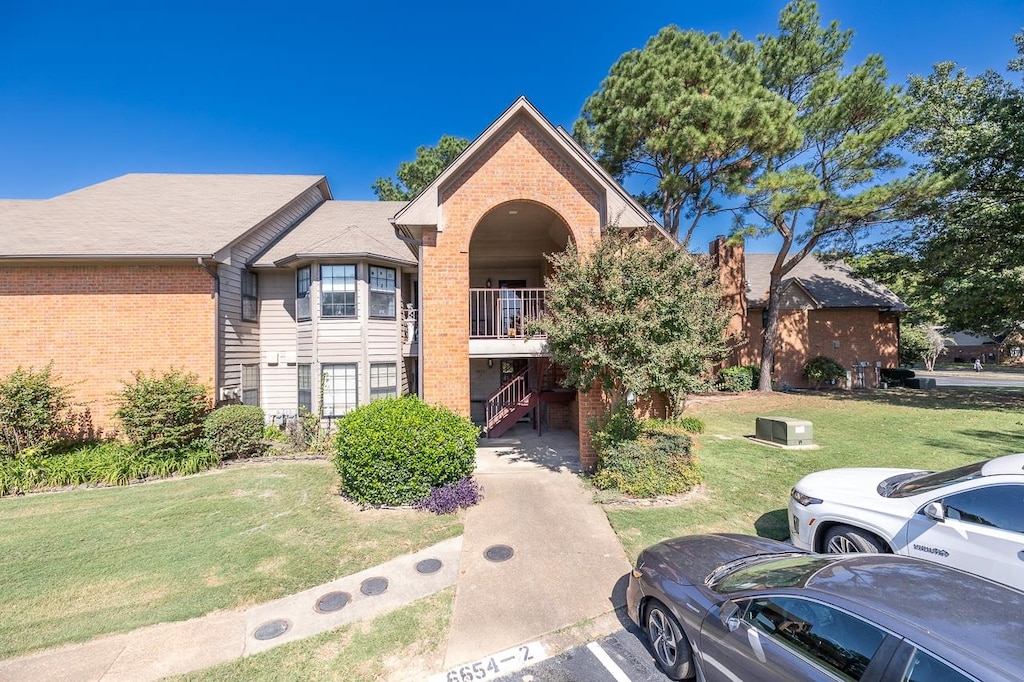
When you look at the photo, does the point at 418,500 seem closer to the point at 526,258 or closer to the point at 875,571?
the point at 875,571

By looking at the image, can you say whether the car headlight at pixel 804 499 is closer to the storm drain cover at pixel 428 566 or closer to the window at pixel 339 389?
the storm drain cover at pixel 428 566

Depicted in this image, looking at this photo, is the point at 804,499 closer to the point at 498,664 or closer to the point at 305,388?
the point at 498,664

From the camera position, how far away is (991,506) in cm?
422

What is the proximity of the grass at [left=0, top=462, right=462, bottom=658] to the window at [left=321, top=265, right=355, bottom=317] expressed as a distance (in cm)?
558

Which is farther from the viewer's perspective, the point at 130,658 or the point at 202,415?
the point at 202,415

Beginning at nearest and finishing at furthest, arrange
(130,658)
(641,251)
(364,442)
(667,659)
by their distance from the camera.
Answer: (667,659), (130,658), (364,442), (641,251)

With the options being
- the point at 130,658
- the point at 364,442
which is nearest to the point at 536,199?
the point at 364,442

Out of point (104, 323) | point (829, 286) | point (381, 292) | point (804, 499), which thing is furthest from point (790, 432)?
point (829, 286)

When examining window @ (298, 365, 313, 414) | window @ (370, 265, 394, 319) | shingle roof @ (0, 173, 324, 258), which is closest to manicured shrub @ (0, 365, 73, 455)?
shingle roof @ (0, 173, 324, 258)

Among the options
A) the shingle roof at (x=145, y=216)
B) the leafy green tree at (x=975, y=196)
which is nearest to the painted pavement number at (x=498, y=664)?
the shingle roof at (x=145, y=216)

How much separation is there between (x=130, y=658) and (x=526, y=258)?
13.8 meters

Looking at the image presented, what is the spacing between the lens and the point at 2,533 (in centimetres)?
690

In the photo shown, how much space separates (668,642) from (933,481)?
401cm

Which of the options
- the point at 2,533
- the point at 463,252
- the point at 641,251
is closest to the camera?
the point at 2,533
